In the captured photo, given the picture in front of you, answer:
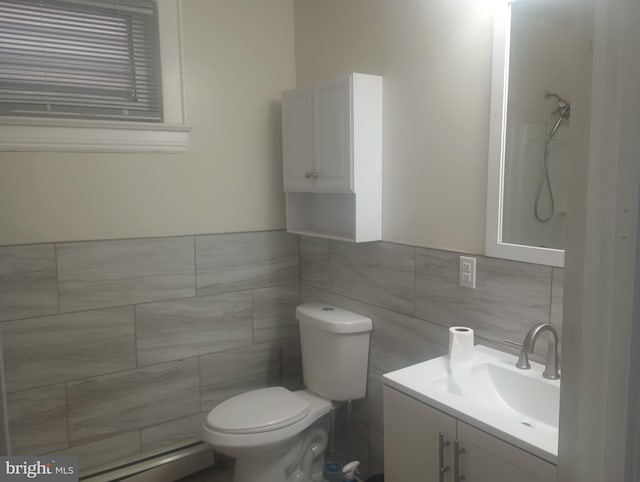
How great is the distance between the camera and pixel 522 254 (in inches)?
63.1

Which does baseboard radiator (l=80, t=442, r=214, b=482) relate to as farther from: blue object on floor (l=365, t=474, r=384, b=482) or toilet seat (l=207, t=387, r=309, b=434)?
blue object on floor (l=365, t=474, r=384, b=482)

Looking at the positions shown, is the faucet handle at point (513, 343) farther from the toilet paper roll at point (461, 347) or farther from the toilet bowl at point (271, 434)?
the toilet bowl at point (271, 434)

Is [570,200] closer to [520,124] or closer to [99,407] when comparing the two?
[520,124]

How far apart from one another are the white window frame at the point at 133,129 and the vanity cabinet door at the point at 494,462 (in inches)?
70.4

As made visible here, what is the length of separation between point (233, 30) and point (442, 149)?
131 cm

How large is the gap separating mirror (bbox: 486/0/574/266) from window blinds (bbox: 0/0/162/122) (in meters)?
1.55

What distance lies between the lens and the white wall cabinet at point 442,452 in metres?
1.20

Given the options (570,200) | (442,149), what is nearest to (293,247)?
(442,149)

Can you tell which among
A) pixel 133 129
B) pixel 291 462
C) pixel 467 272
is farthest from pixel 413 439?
pixel 133 129

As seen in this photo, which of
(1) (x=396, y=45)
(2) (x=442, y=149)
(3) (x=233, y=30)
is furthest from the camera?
(3) (x=233, y=30)

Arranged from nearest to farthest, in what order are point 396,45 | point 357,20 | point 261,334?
point 396,45 → point 357,20 → point 261,334

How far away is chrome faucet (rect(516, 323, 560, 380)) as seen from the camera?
1.40 metres

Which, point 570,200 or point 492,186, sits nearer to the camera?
point 570,200

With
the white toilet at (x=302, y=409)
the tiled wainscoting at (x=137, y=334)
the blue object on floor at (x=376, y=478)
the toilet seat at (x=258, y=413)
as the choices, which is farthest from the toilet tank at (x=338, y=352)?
the tiled wainscoting at (x=137, y=334)
